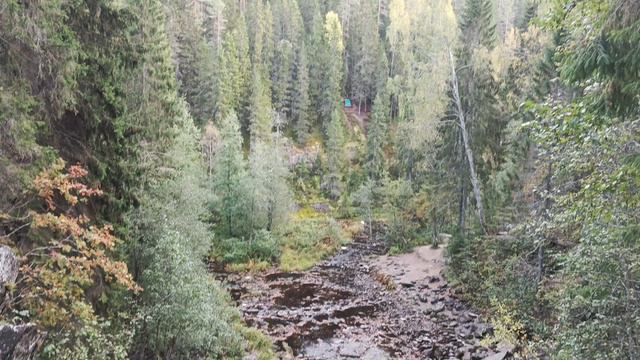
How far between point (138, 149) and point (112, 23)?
3.04m

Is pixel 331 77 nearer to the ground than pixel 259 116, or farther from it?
farther from it

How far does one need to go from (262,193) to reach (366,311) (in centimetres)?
1368

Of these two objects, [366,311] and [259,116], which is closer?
[366,311]

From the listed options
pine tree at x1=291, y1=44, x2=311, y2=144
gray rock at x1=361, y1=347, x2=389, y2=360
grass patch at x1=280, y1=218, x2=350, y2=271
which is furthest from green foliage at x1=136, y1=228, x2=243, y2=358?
pine tree at x1=291, y1=44, x2=311, y2=144

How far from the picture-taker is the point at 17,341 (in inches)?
193

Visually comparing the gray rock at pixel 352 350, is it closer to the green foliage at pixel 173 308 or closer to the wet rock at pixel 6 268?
the green foliage at pixel 173 308

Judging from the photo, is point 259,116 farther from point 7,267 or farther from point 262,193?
point 7,267

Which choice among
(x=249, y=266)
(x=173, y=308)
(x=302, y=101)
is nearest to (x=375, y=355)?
(x=173, y=308)

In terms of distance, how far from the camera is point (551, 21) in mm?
5438

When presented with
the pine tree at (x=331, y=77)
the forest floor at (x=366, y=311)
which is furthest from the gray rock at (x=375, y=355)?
the pine tree at (x=331, y=77)

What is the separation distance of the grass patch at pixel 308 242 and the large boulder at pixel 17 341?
2295cm

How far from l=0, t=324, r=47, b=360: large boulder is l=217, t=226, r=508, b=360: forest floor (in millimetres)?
10047

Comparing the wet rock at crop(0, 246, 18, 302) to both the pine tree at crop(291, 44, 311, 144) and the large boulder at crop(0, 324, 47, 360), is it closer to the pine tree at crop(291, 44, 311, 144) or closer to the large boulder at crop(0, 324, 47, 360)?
the large boulder at crop(0, 324, 47, 360)

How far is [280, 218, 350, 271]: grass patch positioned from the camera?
29.3m
